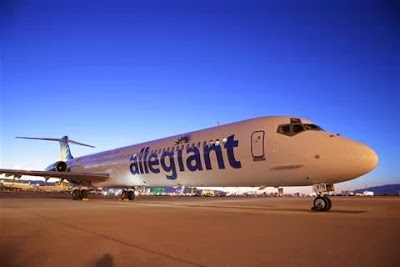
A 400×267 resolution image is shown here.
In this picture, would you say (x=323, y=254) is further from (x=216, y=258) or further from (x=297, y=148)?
(x=297, y=148)

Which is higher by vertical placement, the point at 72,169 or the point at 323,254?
the point at 72,169

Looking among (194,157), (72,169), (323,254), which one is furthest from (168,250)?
(72,169)

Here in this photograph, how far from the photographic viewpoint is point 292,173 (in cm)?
1330

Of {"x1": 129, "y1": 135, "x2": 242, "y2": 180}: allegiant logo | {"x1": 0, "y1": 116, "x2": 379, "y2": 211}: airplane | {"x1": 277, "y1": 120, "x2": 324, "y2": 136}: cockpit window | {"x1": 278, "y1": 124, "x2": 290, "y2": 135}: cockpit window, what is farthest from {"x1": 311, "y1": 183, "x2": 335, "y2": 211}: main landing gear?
{"x1": 129, "y1": 135, "x2": 242, "y2": 180}: allegiant logo

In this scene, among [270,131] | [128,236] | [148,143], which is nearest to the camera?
[128,236]

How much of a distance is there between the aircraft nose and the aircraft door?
338 cm

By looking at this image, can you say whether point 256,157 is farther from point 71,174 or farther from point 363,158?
point 71,174

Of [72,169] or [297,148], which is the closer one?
[297,148]

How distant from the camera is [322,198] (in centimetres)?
1321

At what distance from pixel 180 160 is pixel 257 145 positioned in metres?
5.31

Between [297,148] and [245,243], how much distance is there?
7857 millimetres

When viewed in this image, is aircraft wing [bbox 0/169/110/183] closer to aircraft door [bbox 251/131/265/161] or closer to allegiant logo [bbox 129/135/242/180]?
allegiant logo [bbox 129/135/242/180]

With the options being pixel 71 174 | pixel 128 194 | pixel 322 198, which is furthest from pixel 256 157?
pixel 71 174

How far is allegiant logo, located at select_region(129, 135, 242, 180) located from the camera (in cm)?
1579
